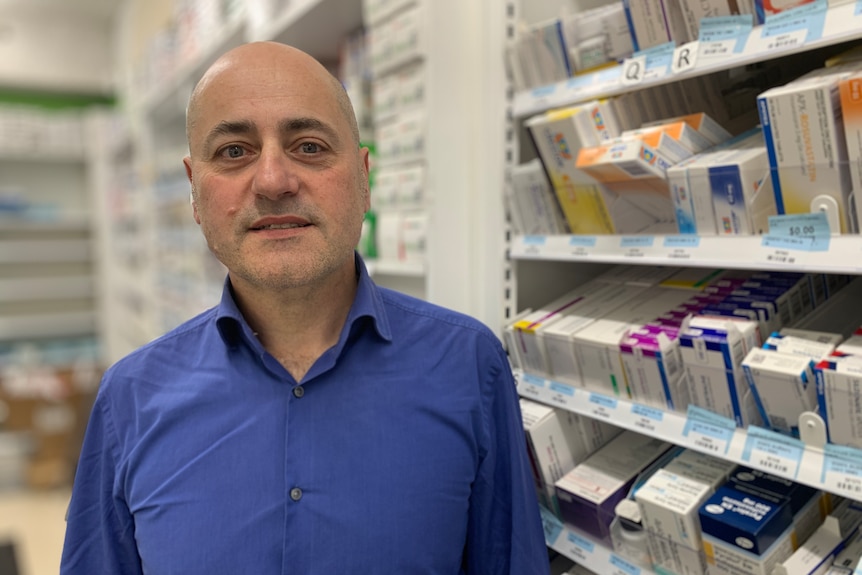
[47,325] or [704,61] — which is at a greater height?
[704,61]

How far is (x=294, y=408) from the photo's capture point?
1122mm

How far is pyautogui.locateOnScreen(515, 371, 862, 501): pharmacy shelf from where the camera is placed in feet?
3.15

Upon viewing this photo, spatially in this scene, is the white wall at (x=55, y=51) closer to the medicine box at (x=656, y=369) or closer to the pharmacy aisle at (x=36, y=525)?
the pharmacy aisle at (x=36, y=525)

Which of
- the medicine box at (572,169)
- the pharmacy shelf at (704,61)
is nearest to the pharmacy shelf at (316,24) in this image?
the pharmacy shelf at (704,61)

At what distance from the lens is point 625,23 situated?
4.29 feet

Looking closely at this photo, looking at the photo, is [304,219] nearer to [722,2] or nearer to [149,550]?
[149,550]

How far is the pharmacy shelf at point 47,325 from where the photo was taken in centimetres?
570

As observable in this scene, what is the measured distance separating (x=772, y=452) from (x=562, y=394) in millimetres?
478

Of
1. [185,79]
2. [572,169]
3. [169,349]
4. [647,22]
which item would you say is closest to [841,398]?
[572,169]

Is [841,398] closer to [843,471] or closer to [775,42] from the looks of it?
Answer: [843,471]

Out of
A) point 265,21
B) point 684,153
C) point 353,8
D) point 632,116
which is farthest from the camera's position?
point 265,21

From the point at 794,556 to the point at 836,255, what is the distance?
20.3 inches

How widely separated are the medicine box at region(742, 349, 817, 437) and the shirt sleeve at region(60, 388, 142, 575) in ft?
3.92

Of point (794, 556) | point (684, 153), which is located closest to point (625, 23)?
point (684, 153)
